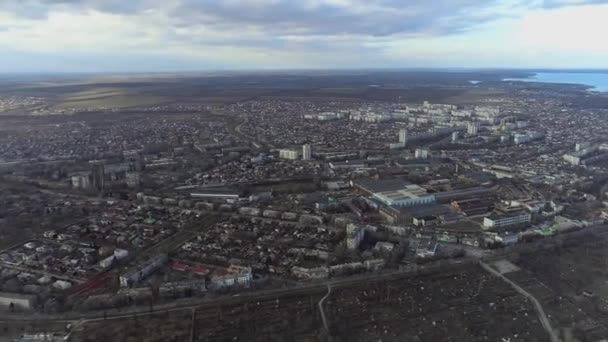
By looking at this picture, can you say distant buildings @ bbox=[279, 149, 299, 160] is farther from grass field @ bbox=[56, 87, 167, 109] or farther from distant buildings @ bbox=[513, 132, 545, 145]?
grass field @ bbox=[56, 87, 167, 109]

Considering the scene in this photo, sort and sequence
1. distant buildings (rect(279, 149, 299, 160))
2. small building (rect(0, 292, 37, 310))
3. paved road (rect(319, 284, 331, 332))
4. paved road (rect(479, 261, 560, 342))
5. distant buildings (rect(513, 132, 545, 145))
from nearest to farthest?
paved road (rect(479, 261, 560, 342))
paved road (rect(319, 284, 331, 332))
small building (rect(0, 292, 37, 310))
distant buildings (rect(279, 149, 299, 160))
distant buildings (rect(513, 132, 545, 145))

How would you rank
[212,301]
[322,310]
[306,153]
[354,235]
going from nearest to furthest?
[322,310] < [212,301] < [354,235] < [306,153]

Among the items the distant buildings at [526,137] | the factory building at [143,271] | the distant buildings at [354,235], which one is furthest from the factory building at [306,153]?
the distant buildings at [526,137]

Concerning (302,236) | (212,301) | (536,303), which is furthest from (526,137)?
(212,301)

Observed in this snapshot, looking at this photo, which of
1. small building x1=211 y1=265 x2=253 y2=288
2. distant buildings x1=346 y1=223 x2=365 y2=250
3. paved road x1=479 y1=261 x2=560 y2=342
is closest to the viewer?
paved road x1=479 y1=261 x2=560 y2=342

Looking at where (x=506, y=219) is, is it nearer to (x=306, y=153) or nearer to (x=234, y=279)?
(x=234, y=279)

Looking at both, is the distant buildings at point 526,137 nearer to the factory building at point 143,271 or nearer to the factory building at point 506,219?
the factory building at point 506,219

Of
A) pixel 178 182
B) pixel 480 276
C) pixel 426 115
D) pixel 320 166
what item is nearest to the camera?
pixel 480 276

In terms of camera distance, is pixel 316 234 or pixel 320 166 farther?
pixel 320 166

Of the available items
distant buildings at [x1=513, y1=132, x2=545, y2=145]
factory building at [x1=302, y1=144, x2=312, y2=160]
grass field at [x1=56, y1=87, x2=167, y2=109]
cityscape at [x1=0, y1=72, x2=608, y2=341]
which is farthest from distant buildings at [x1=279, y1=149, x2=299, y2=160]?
grass field at [x1=56, y1=87, x2=167, y2=109]

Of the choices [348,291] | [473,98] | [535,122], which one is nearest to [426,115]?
[535,122]

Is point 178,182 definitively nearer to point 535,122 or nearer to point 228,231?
point 228,231
